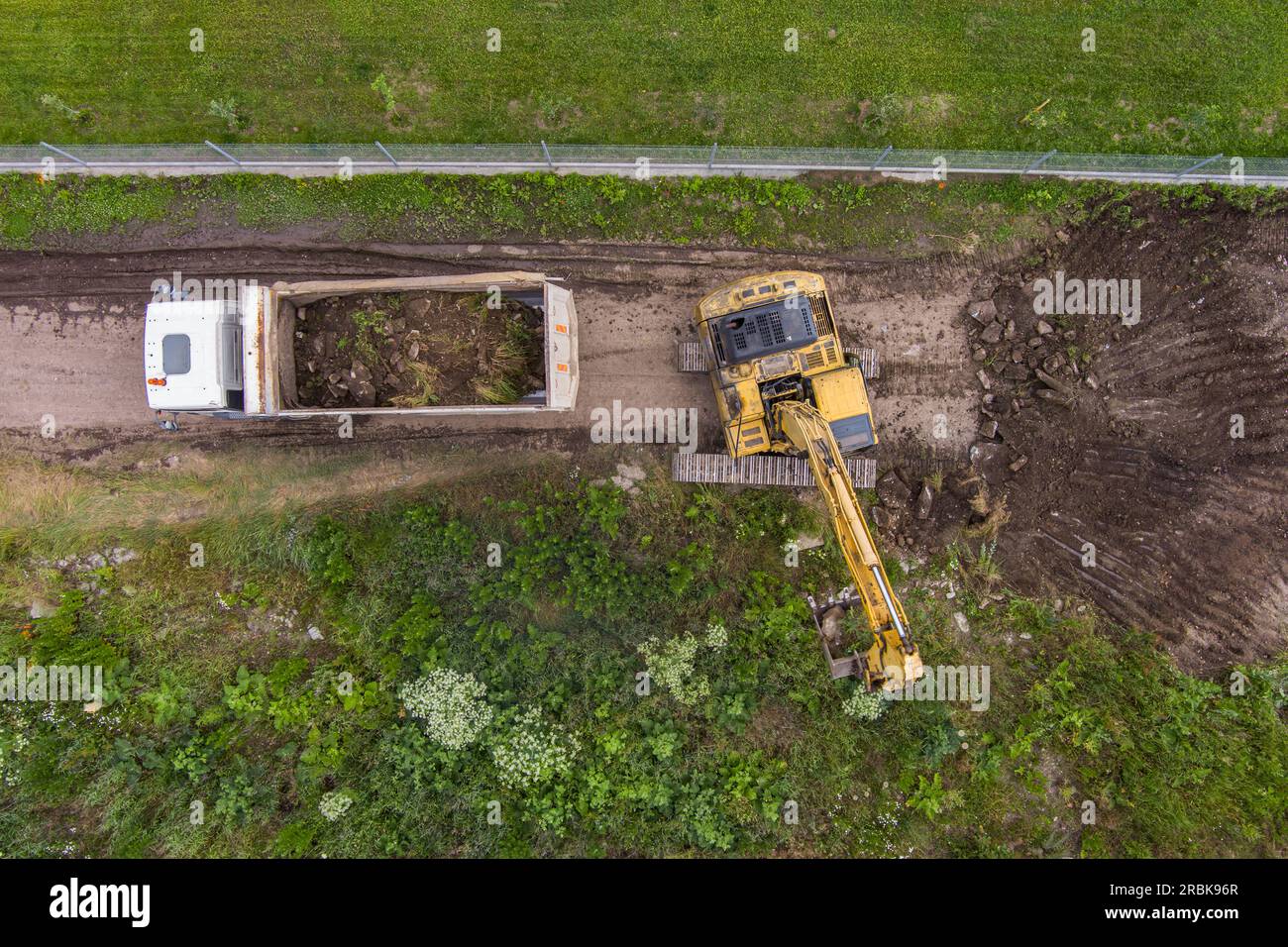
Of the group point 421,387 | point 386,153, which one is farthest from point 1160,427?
point 386,153

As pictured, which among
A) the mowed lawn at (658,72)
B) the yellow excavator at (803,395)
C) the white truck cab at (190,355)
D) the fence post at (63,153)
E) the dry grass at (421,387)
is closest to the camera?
the yellow excavator at (803,395)

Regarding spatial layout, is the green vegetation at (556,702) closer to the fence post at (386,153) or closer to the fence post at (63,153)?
the fence post at (63,153)

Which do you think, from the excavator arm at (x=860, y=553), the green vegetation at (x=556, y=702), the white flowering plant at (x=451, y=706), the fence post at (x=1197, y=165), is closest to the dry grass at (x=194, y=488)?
the green vegetation at (x=556, y=702)

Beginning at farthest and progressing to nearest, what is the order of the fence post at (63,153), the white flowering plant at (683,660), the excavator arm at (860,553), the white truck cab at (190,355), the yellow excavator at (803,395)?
the fence post at (63,153) → the white flowering plant at (683,660) → the white truck cab at (190,355) → the yellow excavator at (803,395) → the excavator arm at (860,553)

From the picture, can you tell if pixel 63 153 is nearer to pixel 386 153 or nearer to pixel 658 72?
pixel 386 153

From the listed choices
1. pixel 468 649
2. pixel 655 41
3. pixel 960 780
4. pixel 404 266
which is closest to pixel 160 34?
pixel 404 266

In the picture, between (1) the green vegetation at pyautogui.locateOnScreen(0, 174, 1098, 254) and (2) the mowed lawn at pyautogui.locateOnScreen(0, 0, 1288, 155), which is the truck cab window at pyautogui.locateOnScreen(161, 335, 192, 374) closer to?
(1) the green vegetation at pyautogui.locateOnScreen(0, 174, 1098, 254)

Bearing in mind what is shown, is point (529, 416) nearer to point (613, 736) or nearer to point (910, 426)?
point (613, 736)
